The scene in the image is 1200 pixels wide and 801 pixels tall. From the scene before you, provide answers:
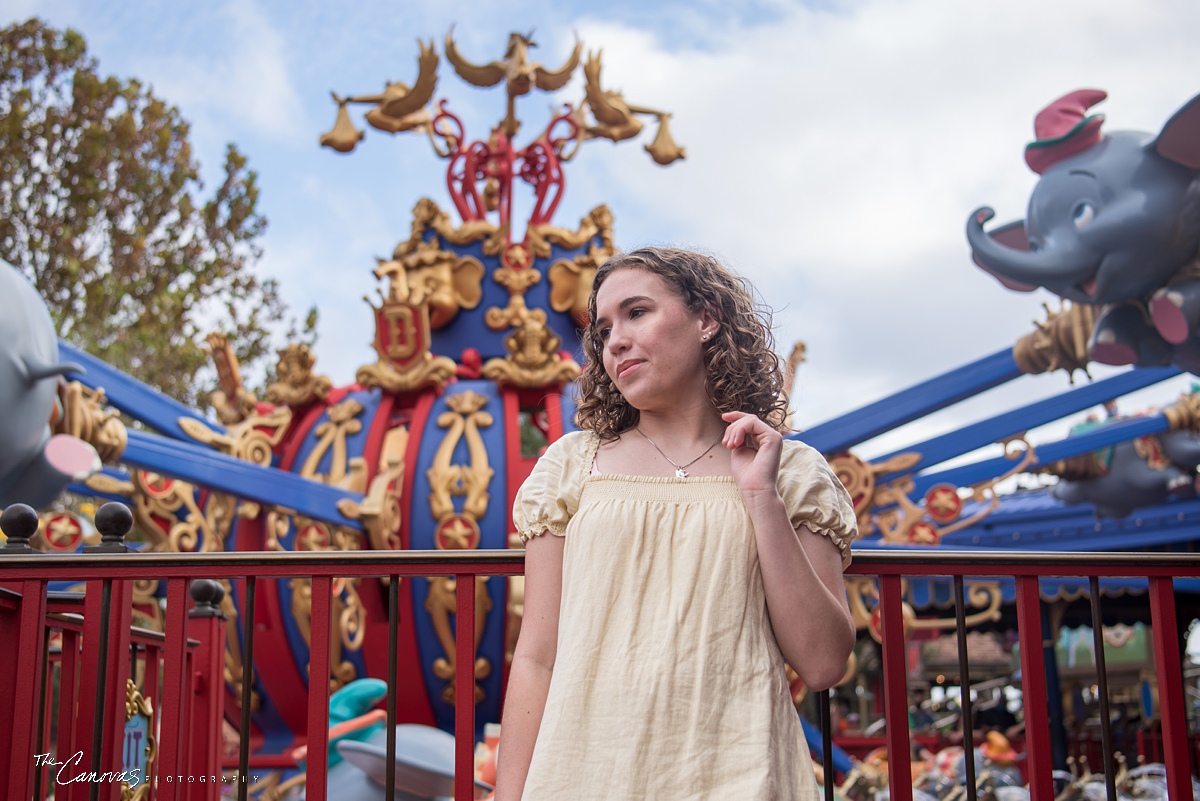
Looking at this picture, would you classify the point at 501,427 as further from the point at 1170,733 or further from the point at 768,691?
the point at 768,691

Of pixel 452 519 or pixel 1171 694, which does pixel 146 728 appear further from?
pixel 452 519

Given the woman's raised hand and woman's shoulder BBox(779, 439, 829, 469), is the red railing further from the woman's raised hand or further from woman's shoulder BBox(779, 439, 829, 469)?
the woman's raised hand

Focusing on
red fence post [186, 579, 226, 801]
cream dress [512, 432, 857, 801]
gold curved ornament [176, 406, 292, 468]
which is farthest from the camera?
gold curved ornament [176, 406, 292, 468]

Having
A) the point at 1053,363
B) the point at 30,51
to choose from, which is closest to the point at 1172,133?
the point at 1053,363

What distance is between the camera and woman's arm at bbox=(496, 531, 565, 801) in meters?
1.59

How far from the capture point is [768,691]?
152cm

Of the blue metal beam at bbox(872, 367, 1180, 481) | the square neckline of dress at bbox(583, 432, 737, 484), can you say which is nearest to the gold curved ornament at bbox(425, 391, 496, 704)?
the blue metal beam at bbox(872, 367, 1180, 481)

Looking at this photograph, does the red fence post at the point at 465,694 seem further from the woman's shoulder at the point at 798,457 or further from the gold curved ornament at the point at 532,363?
the gold curved ornament at the point at 532,363

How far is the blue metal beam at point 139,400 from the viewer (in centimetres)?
578

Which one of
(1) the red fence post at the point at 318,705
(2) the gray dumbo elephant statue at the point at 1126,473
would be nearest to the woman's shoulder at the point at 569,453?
(1) the red fence post at the point at 318,705

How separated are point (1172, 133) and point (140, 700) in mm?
4155

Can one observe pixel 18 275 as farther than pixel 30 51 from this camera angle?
No

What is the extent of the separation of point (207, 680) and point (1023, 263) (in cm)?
359

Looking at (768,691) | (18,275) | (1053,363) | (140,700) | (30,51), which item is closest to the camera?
(768,691)
